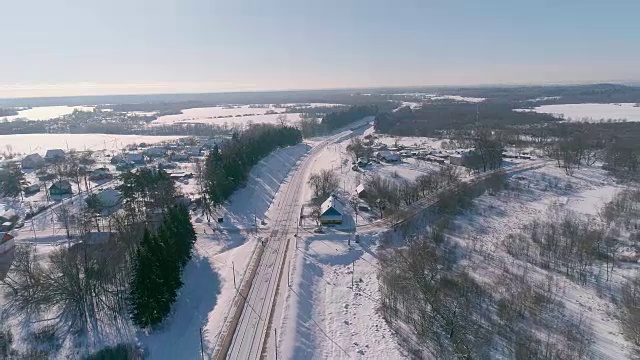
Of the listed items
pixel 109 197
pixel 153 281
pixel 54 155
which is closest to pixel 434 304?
pixel 153 281

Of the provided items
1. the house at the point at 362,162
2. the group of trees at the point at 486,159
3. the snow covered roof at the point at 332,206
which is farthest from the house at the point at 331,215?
the group of trees at the point at 486,159

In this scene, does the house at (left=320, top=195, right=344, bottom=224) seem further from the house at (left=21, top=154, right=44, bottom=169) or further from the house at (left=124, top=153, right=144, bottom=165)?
the house at (left=21, top=154, right=44, bottom=169)

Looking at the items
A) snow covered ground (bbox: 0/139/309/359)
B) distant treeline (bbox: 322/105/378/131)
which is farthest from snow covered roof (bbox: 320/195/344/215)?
distant treeline (bbox: 322/105/378/131)

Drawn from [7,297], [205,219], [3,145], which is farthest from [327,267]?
[3,145]

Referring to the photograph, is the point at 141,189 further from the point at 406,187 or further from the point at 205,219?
the point at 406,187

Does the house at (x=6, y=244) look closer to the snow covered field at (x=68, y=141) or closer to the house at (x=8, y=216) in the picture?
the house at (x=8, y=216)
